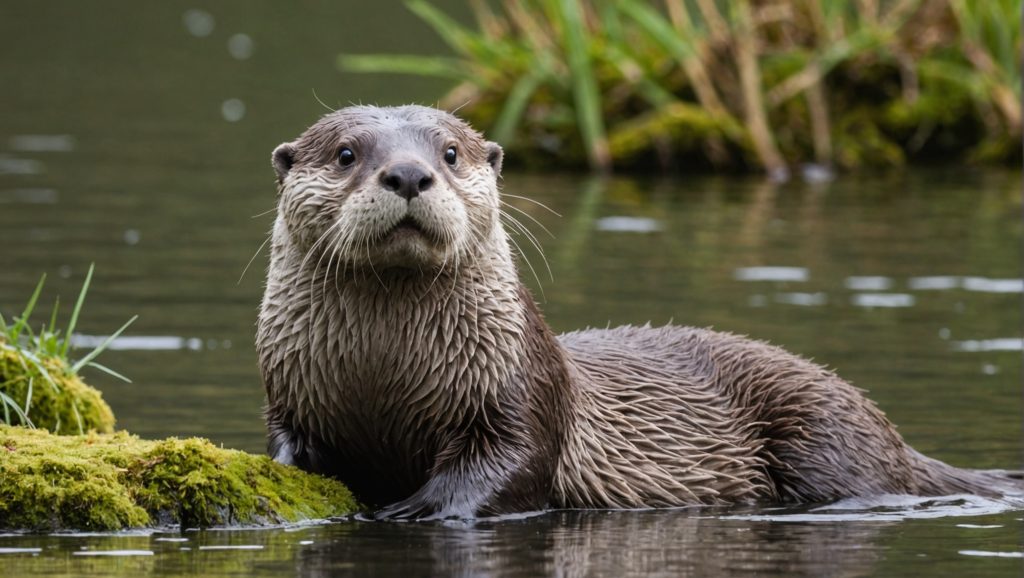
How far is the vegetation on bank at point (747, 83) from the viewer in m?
17.9

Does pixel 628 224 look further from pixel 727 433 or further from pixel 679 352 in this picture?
pixel 727 433

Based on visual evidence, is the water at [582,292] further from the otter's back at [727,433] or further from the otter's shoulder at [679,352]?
the otter's shoulder at [679,352]

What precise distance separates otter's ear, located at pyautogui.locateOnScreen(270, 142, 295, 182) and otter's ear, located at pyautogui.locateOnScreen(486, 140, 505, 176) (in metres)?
0.70

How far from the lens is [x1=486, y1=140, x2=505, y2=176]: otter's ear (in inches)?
270

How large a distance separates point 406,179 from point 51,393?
2.00 m

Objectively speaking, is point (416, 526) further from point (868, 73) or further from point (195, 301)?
point (868, 73)

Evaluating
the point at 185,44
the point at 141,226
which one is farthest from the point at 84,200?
the point at 185,44

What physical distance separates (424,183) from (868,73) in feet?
43.8

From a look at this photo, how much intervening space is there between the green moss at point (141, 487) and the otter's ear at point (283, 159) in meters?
1.01

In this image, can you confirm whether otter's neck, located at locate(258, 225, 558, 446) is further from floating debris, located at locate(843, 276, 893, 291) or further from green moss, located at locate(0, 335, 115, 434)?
floating debris, located at locate(843, 276, 893, 291)

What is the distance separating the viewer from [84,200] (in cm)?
1609

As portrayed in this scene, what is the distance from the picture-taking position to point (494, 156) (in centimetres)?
692

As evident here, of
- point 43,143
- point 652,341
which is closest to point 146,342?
point 652,341

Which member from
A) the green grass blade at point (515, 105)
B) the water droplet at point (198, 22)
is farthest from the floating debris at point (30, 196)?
the water droplet at point (198, 22)
